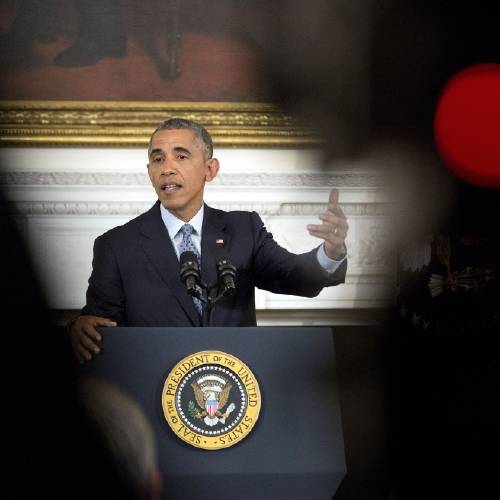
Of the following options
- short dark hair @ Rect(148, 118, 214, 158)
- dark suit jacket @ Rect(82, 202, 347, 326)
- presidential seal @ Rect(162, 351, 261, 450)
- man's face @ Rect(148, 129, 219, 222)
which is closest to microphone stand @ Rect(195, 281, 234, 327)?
presidential seal @ Rect(162, 351, 261, 450)

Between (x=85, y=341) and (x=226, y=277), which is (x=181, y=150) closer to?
(x=226, y=277)

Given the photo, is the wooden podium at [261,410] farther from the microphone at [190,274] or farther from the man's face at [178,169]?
the man's face at [178,169]

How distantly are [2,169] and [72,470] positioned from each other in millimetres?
2026

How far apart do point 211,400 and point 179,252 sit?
1.93 feet

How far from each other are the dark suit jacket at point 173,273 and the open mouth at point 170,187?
0.32ft

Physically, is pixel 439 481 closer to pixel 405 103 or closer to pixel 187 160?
pixel 187 160

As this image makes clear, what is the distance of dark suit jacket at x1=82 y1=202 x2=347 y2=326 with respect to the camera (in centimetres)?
221

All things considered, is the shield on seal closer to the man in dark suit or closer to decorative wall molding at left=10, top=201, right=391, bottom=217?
the man in dark suit

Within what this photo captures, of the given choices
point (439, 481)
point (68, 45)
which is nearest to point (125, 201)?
point (68, 45)

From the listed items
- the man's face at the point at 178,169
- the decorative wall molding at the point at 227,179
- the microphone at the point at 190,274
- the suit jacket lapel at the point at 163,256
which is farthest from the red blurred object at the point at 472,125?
the microphone at the point at 190,274

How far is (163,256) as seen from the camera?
229 centimetres

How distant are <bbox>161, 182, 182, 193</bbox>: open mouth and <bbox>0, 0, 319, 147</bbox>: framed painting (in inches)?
48.3

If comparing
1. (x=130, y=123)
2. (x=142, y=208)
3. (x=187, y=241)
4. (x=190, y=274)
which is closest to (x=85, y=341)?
(x=190, y=274)

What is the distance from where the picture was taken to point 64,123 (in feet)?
11.4
